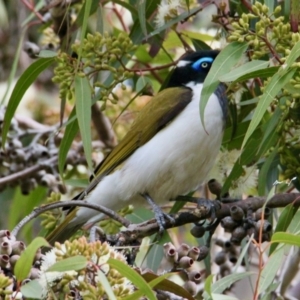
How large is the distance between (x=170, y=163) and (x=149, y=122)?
21cm

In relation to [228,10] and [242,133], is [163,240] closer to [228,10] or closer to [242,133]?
[242,133]

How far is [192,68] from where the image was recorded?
4027 mm

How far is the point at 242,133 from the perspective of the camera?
373 centimetres

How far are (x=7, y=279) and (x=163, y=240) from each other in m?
1.49

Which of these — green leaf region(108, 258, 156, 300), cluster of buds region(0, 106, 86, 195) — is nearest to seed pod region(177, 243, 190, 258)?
green leaf region(108, 258, 156, 300)

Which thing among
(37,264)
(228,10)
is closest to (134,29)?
(228,10)

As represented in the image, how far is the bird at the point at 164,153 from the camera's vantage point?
3.76 m

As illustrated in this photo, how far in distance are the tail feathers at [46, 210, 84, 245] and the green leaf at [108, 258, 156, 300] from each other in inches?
64.4

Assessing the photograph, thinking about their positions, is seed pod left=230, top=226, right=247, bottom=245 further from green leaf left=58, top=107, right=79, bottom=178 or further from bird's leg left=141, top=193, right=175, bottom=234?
green leaf left=58, top=107, right=79, bottom=178

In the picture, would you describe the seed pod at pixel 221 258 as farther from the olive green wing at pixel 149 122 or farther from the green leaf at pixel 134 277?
the green leaf at pixel 134 277

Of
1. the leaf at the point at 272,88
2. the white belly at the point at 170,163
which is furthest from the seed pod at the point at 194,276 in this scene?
the white belly at the point at 170,163

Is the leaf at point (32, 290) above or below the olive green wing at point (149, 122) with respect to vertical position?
above

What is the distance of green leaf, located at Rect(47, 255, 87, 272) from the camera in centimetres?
201

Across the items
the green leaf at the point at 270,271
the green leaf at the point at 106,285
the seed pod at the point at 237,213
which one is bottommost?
the seed pod at the point at 237,213
